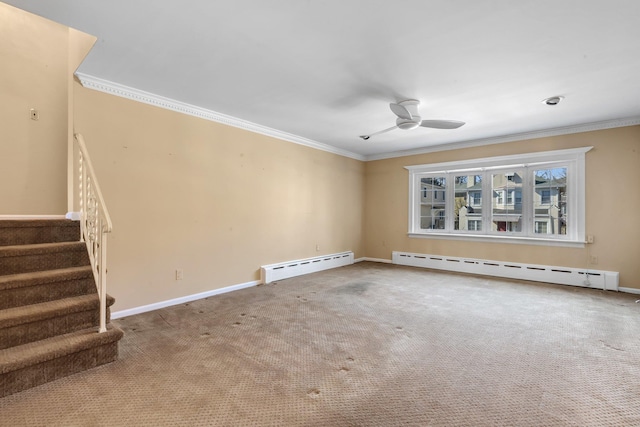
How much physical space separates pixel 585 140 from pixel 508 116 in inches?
58.1

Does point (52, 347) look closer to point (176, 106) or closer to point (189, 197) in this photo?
point (189, 197)

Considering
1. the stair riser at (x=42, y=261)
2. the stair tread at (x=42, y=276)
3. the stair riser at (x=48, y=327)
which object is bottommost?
the stair riser at (x=48, y=327)

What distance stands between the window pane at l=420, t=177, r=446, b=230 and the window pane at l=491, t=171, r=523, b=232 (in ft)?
2.92

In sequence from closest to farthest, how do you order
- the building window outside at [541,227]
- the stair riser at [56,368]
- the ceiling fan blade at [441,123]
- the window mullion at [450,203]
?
the stair riser at [56,368], the ceiling fan blade at [441,123], the building window outside at [541,227], the window mullion at [450,203]

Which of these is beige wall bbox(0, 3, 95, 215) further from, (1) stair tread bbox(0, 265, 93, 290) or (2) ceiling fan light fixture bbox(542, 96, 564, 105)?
(2) ceiling fan light fixture bbox(542, 96, 564, 105)

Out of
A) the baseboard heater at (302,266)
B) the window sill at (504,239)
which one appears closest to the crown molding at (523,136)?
the window sill at (504,239)

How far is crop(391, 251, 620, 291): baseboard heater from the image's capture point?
433cm

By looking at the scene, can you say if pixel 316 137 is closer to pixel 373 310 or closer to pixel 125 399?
pixel 373 310

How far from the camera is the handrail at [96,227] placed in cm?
218

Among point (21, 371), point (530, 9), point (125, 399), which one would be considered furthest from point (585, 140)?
point (21, 371)

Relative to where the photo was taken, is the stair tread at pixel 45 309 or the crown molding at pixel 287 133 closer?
the stair tread at pixel 45 309

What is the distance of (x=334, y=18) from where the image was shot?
6.66ft

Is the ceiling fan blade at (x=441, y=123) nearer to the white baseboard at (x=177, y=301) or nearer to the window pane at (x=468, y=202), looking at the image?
the window pane at (x=468, y=202)

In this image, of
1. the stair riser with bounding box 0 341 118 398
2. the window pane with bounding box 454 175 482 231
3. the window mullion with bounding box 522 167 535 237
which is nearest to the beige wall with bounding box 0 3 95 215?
the stair riser with bounding box 0 341 118 398
